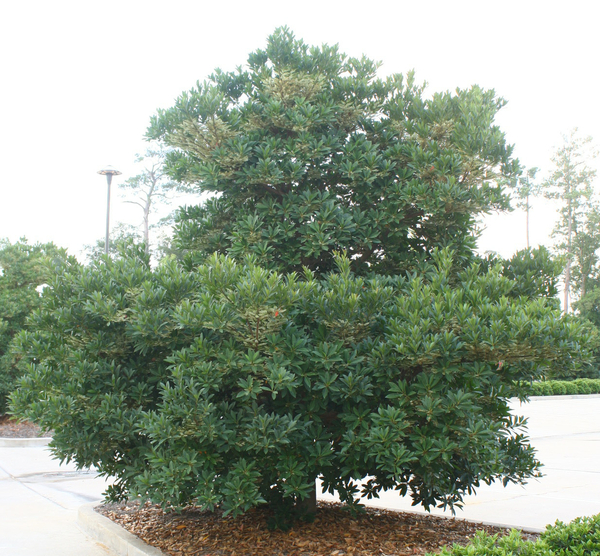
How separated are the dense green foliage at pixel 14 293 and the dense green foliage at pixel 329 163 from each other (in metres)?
11.7

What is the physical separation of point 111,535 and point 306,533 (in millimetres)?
2099

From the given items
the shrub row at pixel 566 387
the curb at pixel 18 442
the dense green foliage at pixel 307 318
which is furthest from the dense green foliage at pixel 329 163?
the shrub row at pixel 566 387

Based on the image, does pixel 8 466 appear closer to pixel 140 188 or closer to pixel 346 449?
pixel 346 449

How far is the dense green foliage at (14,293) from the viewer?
51.0 ft

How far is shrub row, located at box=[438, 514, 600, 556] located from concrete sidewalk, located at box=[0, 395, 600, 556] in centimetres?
258

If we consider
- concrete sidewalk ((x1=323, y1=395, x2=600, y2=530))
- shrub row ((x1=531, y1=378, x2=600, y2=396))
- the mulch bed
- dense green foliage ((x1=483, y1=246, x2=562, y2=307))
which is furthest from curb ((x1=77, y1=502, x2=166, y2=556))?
shrub row ((x1=531, y1=378, x2=600, y2=396))

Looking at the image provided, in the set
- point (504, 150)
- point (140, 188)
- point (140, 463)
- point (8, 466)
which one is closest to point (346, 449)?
point (140, 463)

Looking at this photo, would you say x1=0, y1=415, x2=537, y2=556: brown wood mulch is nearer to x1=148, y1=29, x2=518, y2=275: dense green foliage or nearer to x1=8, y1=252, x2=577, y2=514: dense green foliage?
x1=8, y1=252, x2=577, y2=514: dense green foliage

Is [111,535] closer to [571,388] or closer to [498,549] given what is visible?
[498,549]

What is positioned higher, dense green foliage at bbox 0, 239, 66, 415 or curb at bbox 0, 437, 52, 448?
dense green foliage at bbox 0, 239, 66, 415

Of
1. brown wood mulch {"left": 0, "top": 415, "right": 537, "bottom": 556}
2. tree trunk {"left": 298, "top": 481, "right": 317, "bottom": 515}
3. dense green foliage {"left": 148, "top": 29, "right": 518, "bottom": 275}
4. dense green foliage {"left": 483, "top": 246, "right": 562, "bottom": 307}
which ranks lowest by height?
brown wood mulch {"left": 0, "top": 415, "right": 537, "bottom": 556}

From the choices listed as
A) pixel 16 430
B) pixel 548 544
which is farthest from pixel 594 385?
pixel 548 544

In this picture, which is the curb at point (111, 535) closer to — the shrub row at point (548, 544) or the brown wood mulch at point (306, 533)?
the brown wood mulch at point (306, 533)

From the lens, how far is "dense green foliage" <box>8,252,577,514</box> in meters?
4.05
